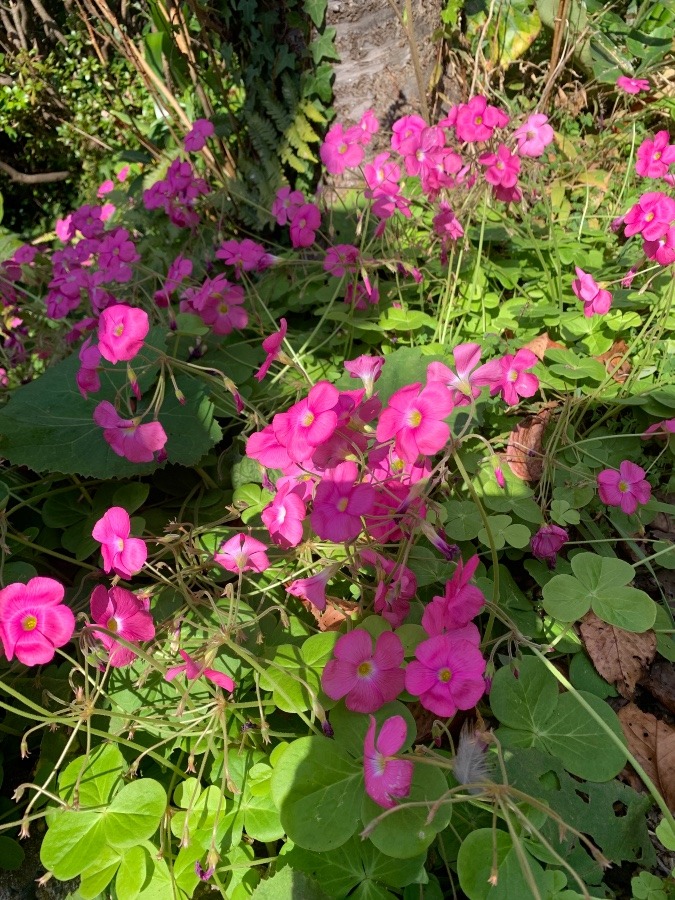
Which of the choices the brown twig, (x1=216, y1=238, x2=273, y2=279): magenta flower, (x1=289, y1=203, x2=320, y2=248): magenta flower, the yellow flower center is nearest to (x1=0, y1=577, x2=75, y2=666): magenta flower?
the yellow flower center

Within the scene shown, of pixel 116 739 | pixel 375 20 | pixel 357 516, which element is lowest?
pixel 116 739

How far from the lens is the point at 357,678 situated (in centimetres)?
117

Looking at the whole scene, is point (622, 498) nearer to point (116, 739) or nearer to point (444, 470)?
point (444, 470)

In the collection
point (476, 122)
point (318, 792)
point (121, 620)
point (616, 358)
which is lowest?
point (616, 358)

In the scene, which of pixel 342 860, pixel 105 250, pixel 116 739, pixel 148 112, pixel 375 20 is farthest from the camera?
pixel 148 112

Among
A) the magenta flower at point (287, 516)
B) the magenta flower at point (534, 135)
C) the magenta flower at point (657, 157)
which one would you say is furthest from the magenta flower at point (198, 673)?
the magenta flower at point (657, 157)

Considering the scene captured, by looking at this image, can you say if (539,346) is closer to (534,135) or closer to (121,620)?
(534,135)

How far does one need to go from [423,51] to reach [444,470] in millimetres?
2623

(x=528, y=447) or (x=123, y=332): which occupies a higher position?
(x=123, y=332)

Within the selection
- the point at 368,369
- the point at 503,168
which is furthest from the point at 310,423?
the point at 503,168

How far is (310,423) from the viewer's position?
3.82ft

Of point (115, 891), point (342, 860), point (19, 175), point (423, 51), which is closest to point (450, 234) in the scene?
point (423, 51)

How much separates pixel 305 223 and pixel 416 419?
4.53 feet

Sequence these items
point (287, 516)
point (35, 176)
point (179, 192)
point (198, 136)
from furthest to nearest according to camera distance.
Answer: point (35, 176) → point (198, 136) → point (179, 192) → point (287, 516)
